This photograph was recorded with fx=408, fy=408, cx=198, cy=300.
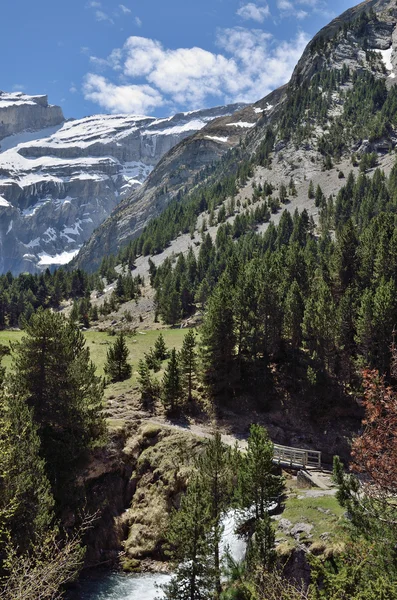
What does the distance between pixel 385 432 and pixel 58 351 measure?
2756cm

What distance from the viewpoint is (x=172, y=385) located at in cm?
4128

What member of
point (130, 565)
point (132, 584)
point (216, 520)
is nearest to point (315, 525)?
point (216, 520)

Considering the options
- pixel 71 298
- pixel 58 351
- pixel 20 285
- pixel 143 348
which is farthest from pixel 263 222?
pixel 58 351

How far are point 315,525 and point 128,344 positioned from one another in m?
41.4

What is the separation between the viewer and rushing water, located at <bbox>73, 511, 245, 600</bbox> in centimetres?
2562

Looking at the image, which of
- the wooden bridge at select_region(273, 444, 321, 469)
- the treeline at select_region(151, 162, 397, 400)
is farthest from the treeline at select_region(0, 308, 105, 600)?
the treeline at select_region(151, 162, 397, 400)

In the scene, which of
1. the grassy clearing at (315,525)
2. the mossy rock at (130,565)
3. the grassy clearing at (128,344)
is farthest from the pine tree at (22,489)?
the grassy clearing at (128,344)

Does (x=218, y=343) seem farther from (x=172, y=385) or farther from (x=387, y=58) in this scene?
(x=387, y=58)

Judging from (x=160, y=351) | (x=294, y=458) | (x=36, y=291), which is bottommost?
(x=294, y=458)

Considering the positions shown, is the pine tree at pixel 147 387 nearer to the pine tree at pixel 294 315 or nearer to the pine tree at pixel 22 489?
the pine tree at pixel 22 489

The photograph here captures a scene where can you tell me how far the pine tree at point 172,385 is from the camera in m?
41.2

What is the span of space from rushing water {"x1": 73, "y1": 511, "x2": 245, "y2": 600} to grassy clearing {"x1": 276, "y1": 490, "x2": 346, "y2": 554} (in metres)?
3.65

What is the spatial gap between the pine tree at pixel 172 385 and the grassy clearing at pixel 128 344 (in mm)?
5503

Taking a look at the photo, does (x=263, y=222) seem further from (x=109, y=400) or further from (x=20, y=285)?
(x=109, y=400)
